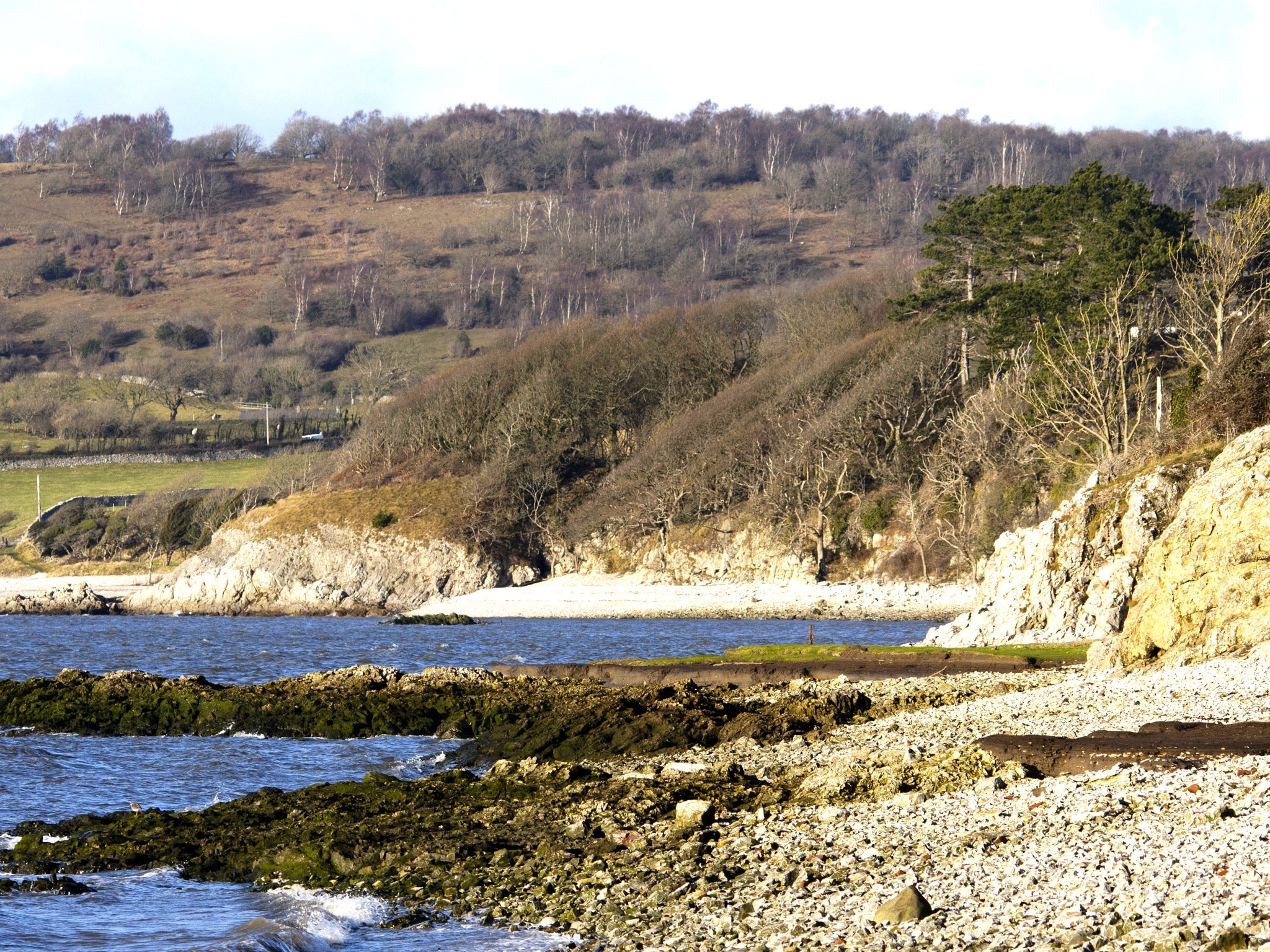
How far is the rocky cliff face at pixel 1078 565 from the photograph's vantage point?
2838 cm

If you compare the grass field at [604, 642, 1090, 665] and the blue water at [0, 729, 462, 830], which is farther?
the grass field at [604, 642, 1090, 665]

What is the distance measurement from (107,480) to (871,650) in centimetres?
10940

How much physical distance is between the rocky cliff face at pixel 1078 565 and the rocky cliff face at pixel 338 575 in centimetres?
5947

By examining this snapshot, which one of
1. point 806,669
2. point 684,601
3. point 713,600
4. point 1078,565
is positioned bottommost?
point 684,601

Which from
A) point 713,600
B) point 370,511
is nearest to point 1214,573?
point 713,600

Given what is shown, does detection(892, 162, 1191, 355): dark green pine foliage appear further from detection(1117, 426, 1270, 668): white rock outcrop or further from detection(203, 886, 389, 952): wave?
detection(203, 886, 389, 952): wave

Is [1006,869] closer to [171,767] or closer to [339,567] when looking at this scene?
[171,767]

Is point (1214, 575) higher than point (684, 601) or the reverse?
higher

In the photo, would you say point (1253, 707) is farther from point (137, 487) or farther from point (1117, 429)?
point (137, 487)

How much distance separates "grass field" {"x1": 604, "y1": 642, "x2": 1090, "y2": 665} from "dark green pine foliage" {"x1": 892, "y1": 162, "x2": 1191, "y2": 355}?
35488mm

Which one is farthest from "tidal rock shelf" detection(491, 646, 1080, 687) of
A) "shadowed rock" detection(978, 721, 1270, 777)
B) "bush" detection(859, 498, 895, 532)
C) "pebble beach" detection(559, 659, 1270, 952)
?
"bush" detection(859, 498, 895, 532)

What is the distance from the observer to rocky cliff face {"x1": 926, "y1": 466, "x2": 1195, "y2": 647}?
28375 mm

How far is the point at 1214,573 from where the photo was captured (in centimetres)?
2089

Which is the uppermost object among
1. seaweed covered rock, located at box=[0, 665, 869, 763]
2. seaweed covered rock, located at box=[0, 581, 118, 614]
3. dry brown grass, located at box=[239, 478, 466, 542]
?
seaweed covered rock, located at box=[0, 665, 869, 763]
